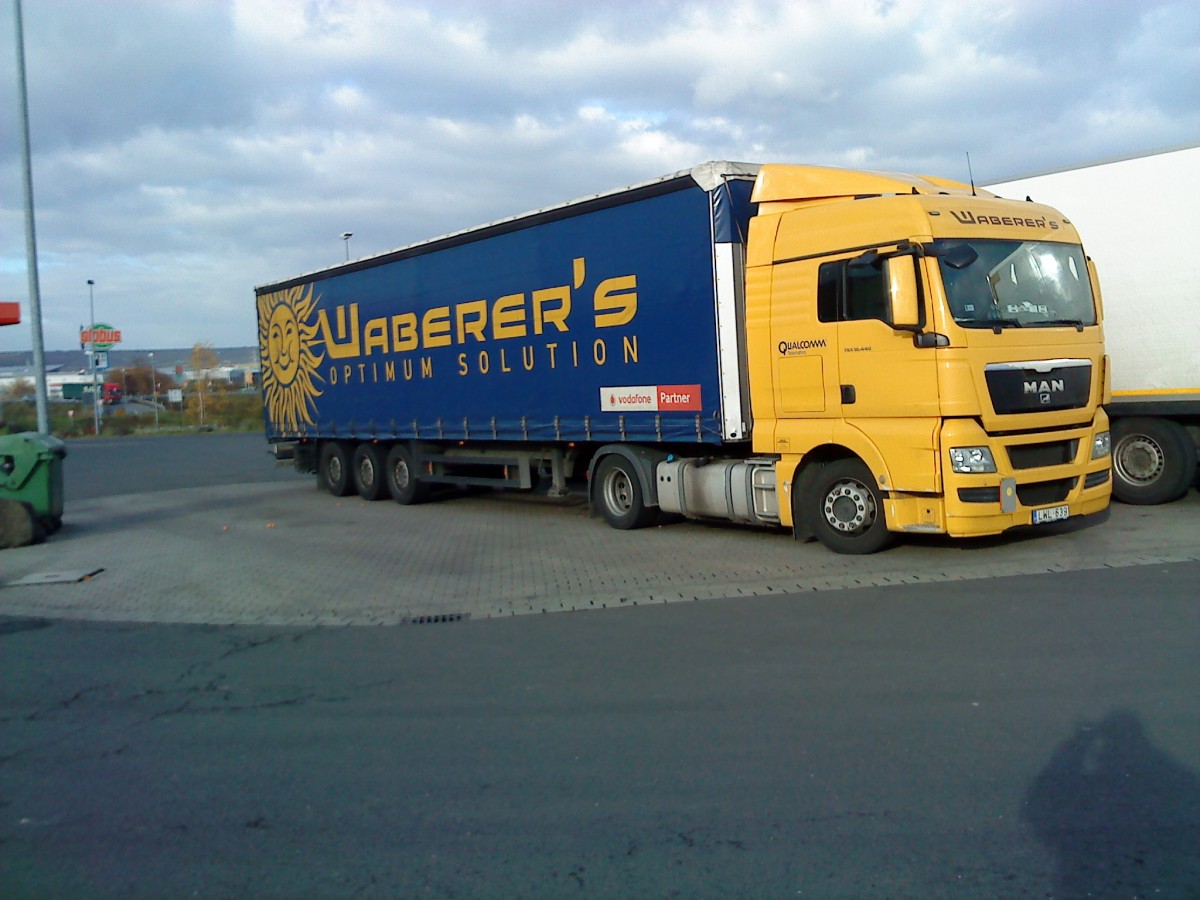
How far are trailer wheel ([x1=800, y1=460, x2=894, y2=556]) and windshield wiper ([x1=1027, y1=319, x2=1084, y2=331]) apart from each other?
2.04 m

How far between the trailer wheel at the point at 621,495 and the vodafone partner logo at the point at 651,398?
2.29ft

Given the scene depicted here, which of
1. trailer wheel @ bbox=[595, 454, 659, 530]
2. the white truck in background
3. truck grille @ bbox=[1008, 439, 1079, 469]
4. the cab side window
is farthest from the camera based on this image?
trailer wheel @ bbox=[595, 454, 659, 530]

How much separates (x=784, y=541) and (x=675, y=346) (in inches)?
96.8

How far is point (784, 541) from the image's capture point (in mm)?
11727

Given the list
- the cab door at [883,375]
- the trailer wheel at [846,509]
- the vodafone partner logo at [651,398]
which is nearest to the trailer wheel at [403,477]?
the vodafone partner logo at [651,398]

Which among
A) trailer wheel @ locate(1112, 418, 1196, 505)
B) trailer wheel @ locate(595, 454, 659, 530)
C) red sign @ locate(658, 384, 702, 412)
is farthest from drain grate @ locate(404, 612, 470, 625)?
trailer wheel @ locate(1112, 418, 1196, 505)

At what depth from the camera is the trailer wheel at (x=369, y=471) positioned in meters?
18.5

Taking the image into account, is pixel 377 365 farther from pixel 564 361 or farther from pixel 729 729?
pixel 729 729

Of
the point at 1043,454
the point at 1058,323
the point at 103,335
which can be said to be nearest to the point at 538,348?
the point at 1058,323

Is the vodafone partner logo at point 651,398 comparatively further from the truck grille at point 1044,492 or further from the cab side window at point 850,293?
the truck grille at point 1044,492

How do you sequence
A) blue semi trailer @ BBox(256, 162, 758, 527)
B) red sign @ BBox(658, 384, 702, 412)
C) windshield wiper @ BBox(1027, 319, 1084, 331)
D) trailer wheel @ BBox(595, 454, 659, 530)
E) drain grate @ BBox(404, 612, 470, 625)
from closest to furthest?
drain grate @ BBox(404, 612, 470, 625) → windshield wiper @ BBox(1027, 319, 1084, 331) → blue semi trailer @ BBox(256, 162, 758, 527) → red sign @ BBox(658, 384, 702, 412) → trailer wheel @ BBox(595, 454, 659, 530)

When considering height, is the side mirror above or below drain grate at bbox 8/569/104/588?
above

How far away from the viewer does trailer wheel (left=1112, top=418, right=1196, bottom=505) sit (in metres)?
12.1

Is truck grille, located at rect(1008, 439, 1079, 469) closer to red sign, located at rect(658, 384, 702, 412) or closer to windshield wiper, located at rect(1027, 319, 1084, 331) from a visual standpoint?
windshield wiper, located at rect(1027, 319, 1084, 331)
